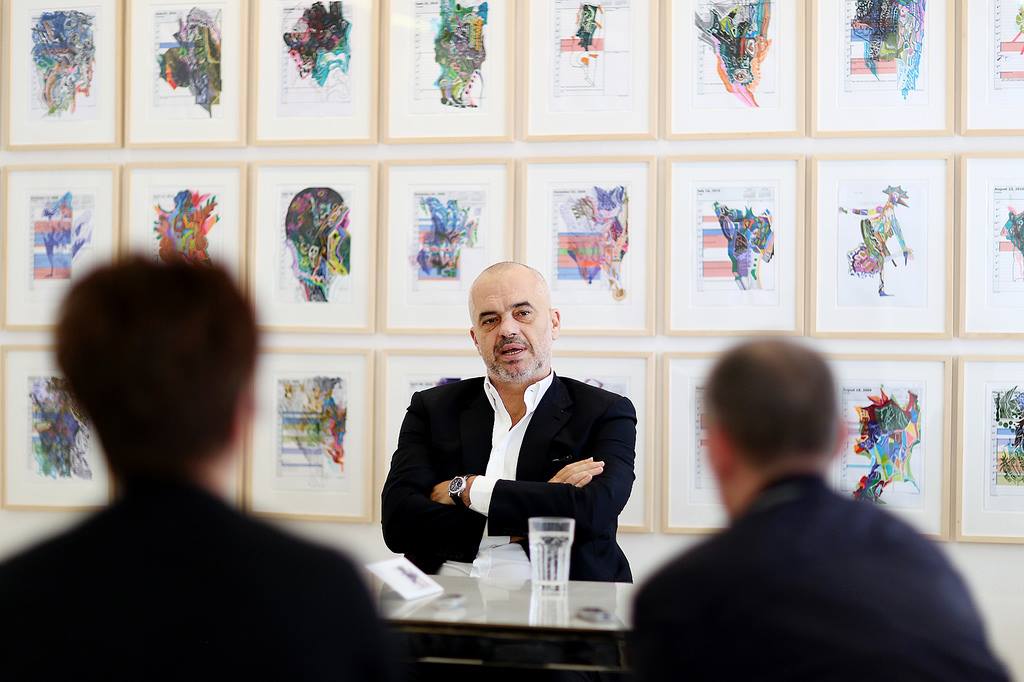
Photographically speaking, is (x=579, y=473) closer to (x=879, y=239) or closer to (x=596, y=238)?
(x=596, y=238)

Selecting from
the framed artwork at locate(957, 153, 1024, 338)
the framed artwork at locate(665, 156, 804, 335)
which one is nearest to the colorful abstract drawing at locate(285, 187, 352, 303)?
the framed artwork at locate(665, 156, 804, 335)

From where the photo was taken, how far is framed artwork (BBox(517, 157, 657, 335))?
4047mm

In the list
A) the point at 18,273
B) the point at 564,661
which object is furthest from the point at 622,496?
the point at 18,273

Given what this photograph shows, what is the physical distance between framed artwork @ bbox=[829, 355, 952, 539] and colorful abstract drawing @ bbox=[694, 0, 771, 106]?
3.81 feet

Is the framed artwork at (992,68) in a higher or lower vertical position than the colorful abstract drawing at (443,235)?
higher

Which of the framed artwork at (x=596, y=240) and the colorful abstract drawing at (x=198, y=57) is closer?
the framed artwork at (x=596, y=240)

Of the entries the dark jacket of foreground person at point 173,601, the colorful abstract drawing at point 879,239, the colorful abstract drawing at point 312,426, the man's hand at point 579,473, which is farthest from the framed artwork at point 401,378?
the dark jacket of foreground person at point 173,601

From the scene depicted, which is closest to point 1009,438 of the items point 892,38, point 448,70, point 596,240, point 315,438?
point 892,38

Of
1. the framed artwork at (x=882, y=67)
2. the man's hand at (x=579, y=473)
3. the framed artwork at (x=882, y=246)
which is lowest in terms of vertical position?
the man's hand at (x=579, y=473)

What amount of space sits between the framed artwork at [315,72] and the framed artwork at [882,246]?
6.15 ft

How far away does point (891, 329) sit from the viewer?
12.8 ft

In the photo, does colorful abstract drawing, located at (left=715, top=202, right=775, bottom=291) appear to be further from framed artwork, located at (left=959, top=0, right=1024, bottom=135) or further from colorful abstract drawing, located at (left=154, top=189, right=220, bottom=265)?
colorful abstract drawing, located at (left=154, top=189, right=220, bottom=265)

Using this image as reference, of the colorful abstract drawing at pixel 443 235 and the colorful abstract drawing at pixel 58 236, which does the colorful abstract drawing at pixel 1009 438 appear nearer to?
the colorful abstract drawing at pixel 443 235

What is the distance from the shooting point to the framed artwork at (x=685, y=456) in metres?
4.00
